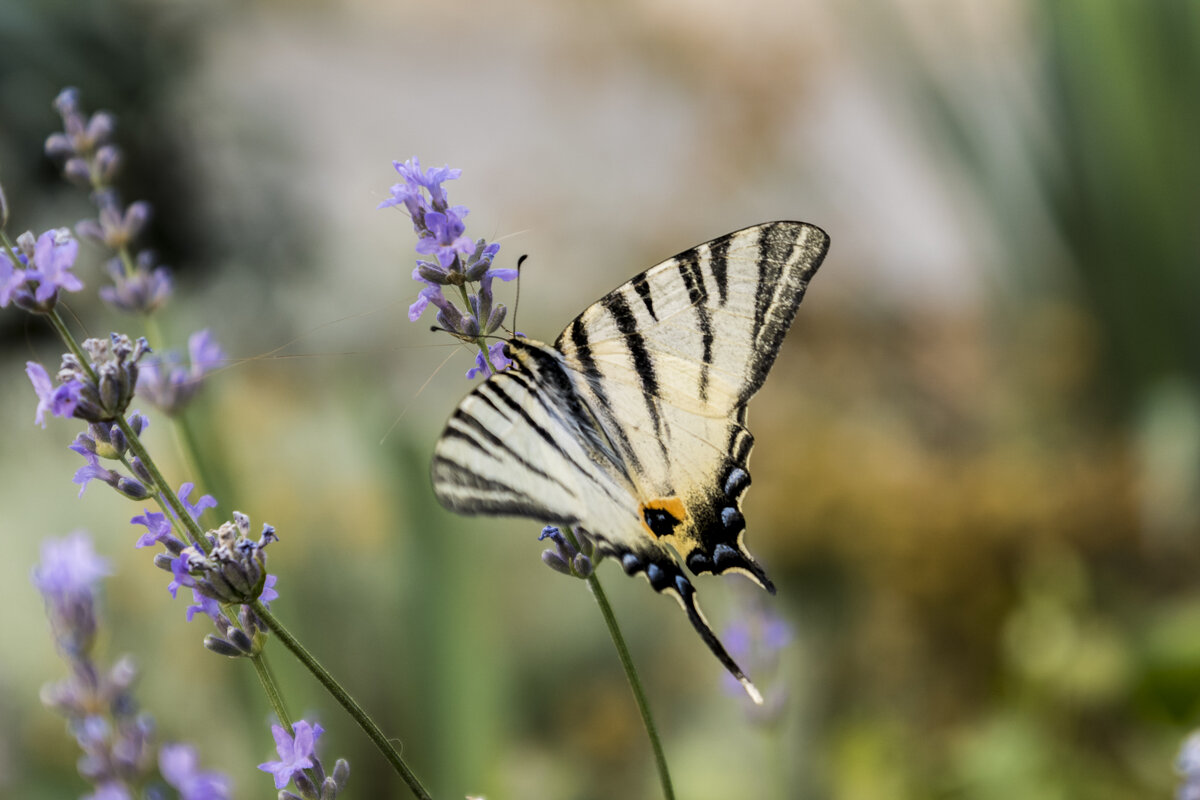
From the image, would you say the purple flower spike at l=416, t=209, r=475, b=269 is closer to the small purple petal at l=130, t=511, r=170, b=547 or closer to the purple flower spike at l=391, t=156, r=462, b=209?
the purple flower spike at l=391, t=156, r=462, b=209

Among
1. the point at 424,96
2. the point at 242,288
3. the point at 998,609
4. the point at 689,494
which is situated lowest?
the point at 998,609

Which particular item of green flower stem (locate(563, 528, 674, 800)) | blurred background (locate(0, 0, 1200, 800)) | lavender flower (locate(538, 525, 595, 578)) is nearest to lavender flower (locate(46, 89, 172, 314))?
blurred background (locate(0, 0, 1200, 800))

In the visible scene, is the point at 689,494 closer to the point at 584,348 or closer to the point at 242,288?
the point at 584,348

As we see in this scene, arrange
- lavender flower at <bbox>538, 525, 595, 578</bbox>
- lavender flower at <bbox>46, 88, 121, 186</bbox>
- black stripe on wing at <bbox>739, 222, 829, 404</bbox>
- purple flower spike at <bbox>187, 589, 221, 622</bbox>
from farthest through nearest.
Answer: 1. lavender flower at <bbox>46, 88, 121, 186</bbox>
2. black stripe on wing at <bbox>739, 222, 829, 404</bbox>
3. lavender flower at <bbox>538, 525, 595, 578</bbox>
4. purple flower spike at <bbox>187, 589, 221, 622</bbox>

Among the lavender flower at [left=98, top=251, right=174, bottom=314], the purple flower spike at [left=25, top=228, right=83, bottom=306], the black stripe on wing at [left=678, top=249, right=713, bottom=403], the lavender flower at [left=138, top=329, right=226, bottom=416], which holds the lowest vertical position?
the black stripe on wing at [left=678, top=249, right=713, bottom=403]

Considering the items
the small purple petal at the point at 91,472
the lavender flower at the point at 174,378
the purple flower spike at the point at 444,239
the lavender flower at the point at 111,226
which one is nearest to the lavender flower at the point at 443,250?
the purple flower spike at the point at 444,239

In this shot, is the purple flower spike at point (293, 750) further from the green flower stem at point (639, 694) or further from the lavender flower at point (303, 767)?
the green flower stem at point (639, 694)

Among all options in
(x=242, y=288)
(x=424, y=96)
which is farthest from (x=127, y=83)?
(x=424, y=96)
